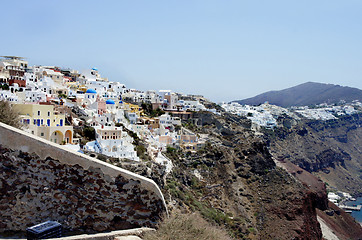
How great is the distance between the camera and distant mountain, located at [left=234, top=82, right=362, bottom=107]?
151m

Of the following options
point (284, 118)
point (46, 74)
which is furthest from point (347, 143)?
point (46, 74)

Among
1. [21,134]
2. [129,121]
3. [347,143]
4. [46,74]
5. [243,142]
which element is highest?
[46,74]

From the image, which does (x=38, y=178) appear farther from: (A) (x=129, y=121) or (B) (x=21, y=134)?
(A) (x=129, y=121)

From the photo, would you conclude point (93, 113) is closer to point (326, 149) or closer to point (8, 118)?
point (8, 118)

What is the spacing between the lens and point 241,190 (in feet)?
82.1

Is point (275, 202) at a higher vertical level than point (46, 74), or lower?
lower

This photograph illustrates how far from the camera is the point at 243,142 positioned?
32.9 m

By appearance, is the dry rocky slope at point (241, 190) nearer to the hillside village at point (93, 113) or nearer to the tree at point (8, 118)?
the hillside village at point (93, 113)

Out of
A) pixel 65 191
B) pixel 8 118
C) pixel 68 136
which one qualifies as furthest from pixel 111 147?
pixel 65 191

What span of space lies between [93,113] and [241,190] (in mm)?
13566

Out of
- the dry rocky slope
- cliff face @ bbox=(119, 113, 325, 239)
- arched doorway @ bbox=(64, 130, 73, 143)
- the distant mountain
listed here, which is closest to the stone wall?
the dry rocky slope

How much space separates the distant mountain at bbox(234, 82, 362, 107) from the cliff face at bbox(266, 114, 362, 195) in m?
69.1

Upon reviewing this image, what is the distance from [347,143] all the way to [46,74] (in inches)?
2986

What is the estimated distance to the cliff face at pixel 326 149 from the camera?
188ft
